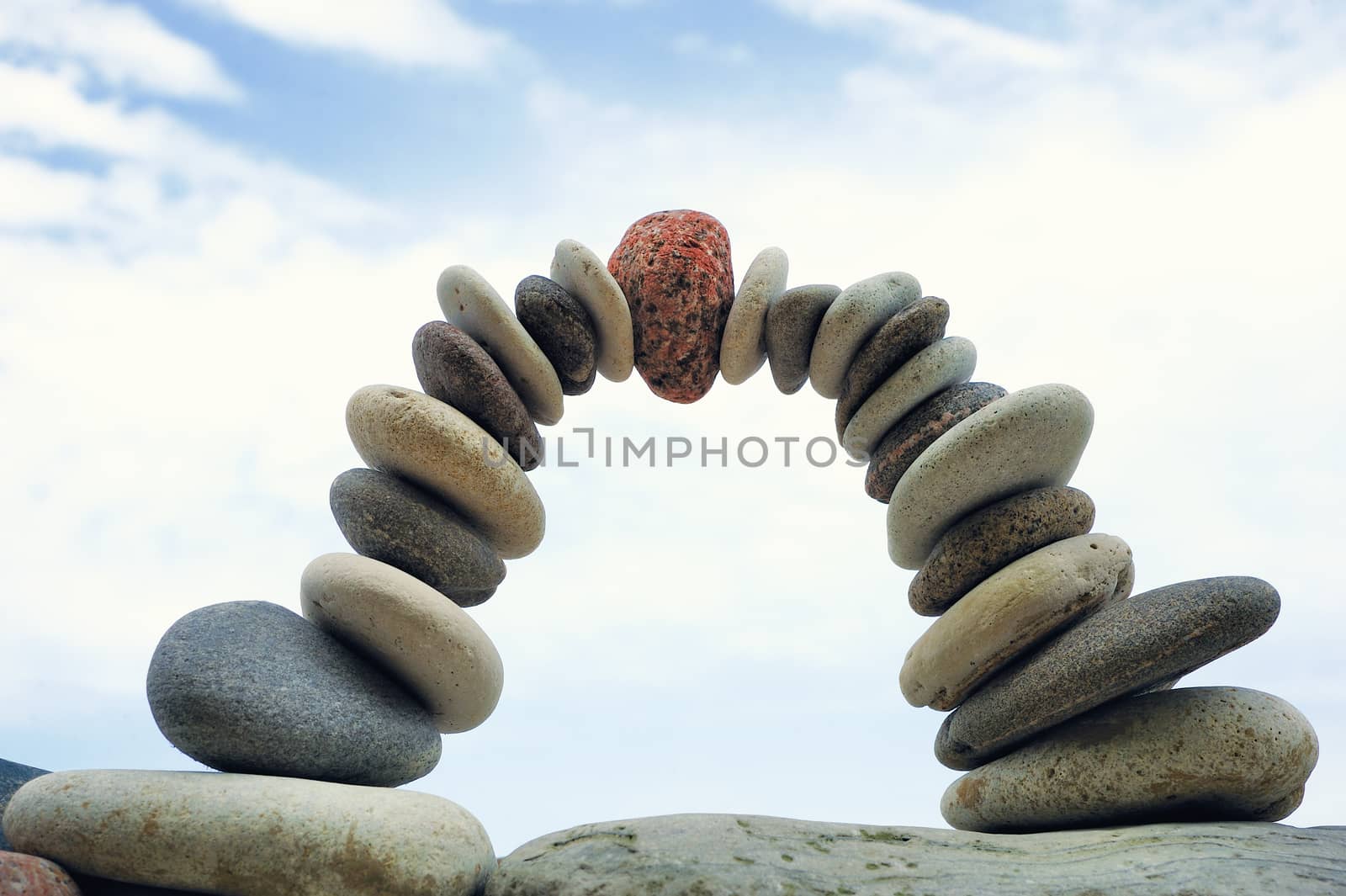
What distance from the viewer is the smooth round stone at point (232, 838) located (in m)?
2.15

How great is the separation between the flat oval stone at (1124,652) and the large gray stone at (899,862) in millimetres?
336

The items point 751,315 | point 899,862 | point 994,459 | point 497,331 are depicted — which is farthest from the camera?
point 751,315

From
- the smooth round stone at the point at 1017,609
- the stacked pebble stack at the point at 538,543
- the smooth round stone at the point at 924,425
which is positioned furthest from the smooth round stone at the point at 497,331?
the smooth round stone at the point at 1017,609

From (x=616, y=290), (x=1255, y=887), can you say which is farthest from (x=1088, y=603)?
(x=616, y=290)

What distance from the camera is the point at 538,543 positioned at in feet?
10.4

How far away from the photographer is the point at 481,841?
7.82ft

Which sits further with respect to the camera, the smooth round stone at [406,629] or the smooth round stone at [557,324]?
the smooth round stone at [557,324]

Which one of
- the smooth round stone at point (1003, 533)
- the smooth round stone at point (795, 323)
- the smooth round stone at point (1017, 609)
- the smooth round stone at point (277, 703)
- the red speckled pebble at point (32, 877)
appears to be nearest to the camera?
the red speckled pebble at point (32, 877)

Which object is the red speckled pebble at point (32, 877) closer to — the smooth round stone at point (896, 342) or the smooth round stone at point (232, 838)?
the smooth round stone at point (232, 838)

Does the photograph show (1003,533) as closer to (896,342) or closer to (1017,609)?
(1017,609)

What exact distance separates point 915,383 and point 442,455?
1.55 meters

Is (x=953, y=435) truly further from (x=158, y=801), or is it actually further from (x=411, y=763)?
(x=158, y=801)

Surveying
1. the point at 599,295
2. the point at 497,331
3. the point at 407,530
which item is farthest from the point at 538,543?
the point at 599,295

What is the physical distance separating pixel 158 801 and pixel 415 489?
111 cm
